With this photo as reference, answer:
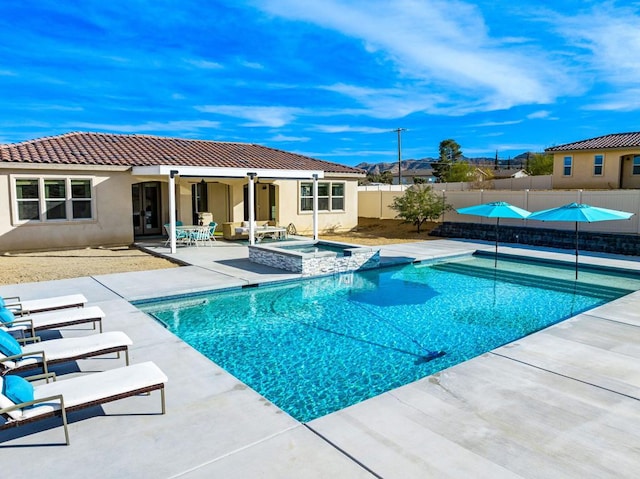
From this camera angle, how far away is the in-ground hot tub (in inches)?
519

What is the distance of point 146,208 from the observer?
20.9m

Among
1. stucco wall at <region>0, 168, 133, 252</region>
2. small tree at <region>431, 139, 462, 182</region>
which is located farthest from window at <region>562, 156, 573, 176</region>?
small tree at <region>431, 139, 462, 182</region>

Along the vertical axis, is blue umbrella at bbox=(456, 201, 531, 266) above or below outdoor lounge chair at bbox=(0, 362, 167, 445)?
above

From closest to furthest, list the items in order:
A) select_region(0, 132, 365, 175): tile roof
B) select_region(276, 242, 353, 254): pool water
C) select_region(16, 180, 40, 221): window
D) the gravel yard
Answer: the gravel yard, select_region(276, 242, 353, 254): pool water, select_region(16, 180, 40, 221): window, select_region(0, 132, 365, 175): tile roof

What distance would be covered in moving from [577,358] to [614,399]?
131 cm

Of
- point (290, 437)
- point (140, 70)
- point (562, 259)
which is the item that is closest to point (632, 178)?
point (562, 259)

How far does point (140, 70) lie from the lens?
3681 cm

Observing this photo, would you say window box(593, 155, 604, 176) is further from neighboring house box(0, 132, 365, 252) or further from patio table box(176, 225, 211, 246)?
patio table box(176, 225, 211, 246)

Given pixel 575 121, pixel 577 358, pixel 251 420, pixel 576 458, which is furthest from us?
pixel 575 121

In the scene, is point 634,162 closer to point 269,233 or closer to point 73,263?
point 269,233

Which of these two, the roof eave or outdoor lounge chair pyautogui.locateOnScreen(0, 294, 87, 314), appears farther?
the roof eave

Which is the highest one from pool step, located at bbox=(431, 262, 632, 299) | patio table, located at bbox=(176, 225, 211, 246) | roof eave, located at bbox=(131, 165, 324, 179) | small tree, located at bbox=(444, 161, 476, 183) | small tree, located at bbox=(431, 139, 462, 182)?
small tree, located at bbox=(431, 139, 462, 182)

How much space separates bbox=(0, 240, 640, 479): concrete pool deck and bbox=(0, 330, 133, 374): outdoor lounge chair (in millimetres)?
435

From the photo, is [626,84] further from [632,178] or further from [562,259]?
[562,259]
